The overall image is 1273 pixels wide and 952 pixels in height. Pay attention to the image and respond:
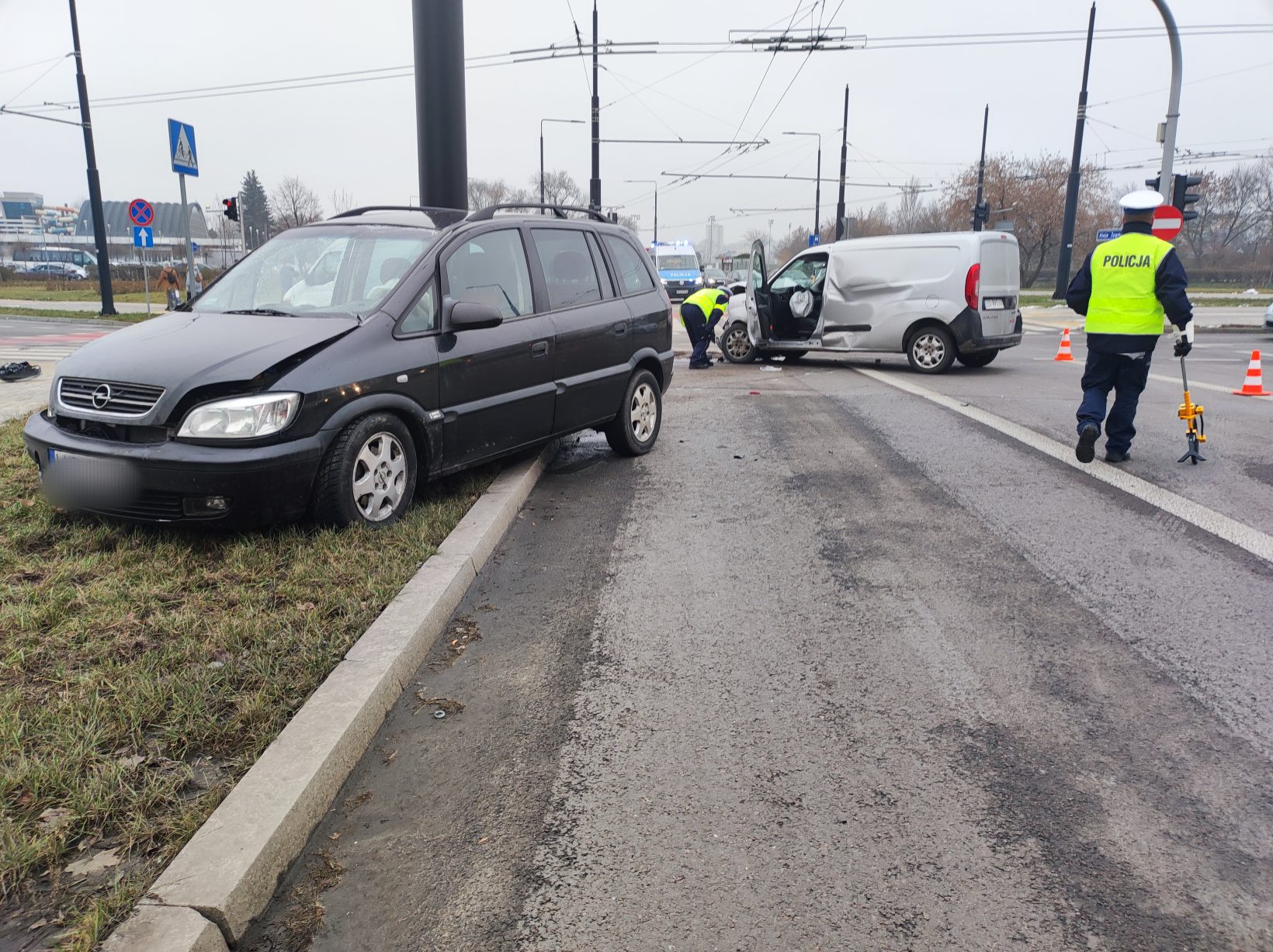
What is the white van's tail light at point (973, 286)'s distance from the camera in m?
12.8

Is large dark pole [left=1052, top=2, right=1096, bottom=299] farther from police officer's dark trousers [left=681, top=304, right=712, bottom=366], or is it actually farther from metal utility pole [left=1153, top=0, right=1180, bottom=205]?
police officer's dark trousers [left=681, top=304, right=712, bottom=366]

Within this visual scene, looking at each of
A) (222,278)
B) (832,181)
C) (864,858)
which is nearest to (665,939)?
(864,858)

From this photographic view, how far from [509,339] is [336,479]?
1637 mm

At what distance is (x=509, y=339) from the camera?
19.6ft

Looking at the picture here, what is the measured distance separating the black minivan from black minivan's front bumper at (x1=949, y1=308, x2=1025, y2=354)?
7.40 m

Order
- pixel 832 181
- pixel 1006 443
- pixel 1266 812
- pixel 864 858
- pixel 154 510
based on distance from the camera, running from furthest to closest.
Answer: pixel 832 181
pixel 1006 443
pixel 154 510
pixel 1266 812
pixel 864 858

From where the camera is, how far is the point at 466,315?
5.45 meters

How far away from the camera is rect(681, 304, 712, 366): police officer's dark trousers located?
14703 mm

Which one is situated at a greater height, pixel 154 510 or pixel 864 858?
pixel 154 510

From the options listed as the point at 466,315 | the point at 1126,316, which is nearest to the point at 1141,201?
the point at 1126,316

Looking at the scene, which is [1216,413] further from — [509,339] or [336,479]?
[336,479]

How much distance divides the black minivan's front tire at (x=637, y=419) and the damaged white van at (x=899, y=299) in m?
6.46

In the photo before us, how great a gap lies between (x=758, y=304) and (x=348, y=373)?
10.6m

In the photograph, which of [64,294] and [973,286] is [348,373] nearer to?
[973,286]
